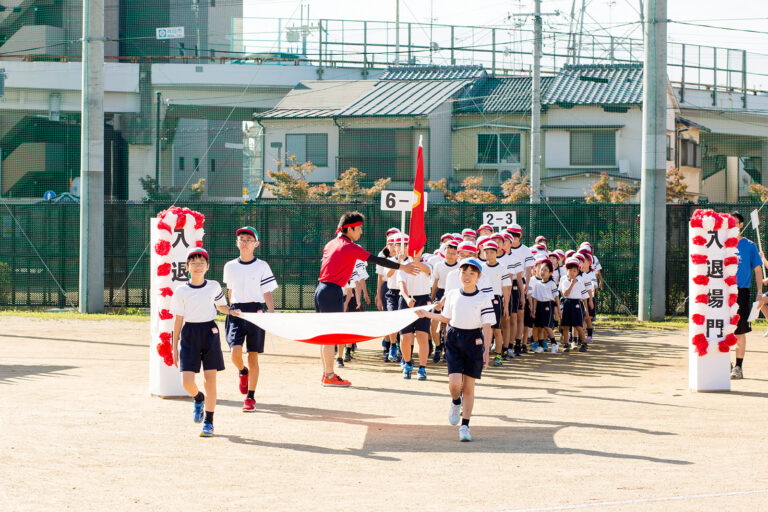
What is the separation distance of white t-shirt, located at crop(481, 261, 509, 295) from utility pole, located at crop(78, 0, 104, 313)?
12.3 metres

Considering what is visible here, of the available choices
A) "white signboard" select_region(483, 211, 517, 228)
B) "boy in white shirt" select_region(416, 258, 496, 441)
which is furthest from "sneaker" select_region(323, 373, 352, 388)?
"white signboard" select_region(483, 211, 517, 228)

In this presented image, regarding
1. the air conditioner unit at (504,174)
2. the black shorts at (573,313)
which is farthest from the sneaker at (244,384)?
the air conditioner unit at (504,174)

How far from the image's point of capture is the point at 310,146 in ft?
146

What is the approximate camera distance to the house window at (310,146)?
146 ft

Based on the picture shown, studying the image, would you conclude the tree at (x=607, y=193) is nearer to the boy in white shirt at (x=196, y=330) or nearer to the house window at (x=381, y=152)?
the house window at (x=381, y=152)

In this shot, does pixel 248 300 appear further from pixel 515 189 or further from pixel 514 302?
pixel 515 189

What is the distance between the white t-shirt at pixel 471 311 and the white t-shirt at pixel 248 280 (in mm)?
2287

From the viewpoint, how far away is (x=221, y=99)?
4606 centimetres

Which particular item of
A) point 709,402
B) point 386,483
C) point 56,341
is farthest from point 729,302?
point 56,341

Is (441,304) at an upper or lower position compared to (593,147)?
lower

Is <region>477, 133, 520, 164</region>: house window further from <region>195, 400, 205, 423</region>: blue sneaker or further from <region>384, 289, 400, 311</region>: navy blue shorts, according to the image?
<region>195, 400, 205, 423</region>: blue sneaker

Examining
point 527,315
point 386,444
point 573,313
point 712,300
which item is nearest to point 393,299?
point 527,315

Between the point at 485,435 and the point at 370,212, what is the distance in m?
15.3

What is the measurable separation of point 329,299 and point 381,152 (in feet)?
104
